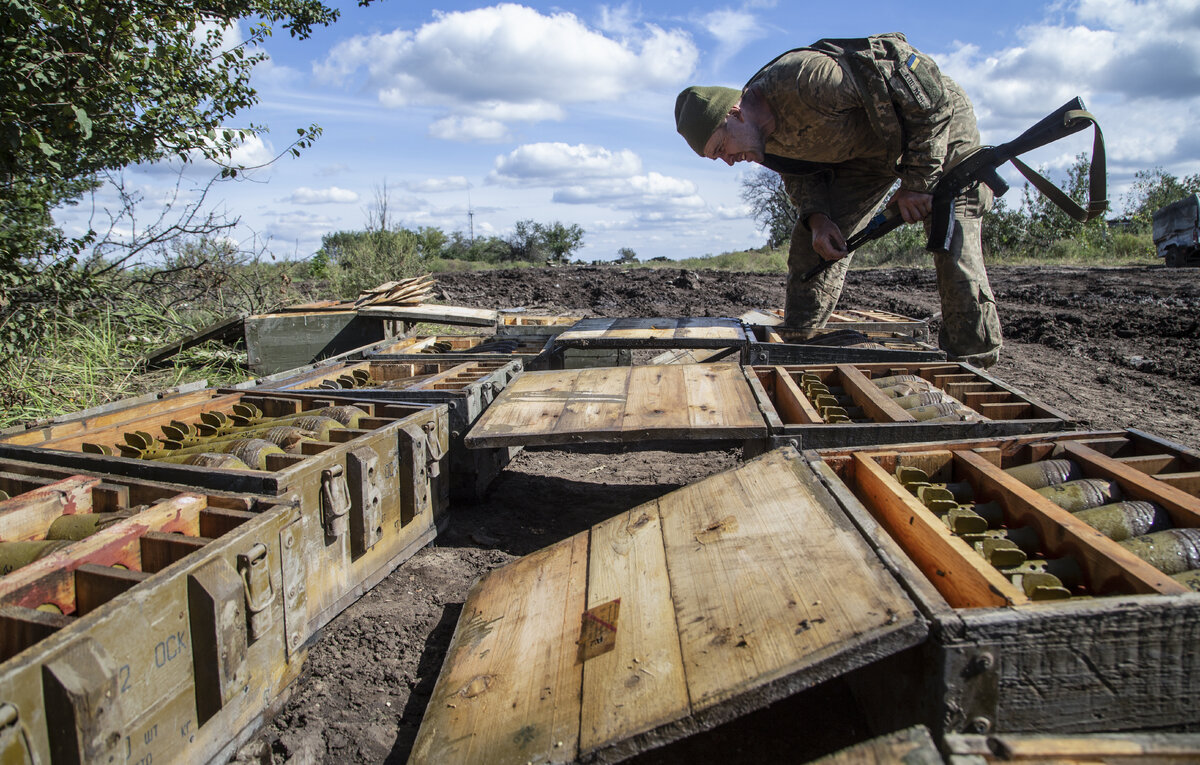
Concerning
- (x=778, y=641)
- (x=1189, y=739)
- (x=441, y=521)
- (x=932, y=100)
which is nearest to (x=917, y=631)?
(x=778, y=641)

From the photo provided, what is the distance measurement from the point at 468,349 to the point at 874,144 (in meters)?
3.61

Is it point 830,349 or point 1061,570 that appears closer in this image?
point 1061,570

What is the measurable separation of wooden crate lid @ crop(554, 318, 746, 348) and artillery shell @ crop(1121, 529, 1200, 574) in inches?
122

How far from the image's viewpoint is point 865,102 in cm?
411

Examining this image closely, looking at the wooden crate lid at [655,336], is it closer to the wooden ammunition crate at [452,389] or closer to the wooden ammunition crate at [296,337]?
the wooden ammunition crate at [452,389]

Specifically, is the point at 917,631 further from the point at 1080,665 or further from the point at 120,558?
the point at 120,558

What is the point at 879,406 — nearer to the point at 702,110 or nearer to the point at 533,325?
the point at 702,110

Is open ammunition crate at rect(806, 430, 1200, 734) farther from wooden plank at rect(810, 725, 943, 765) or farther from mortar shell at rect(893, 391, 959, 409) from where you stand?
mortar shell at rect(893, 391, 959, 409)

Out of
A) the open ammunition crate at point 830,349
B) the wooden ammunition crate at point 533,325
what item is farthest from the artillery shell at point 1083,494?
the wooden ammunition crate at point 533,325

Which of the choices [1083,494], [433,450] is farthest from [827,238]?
[433,450]

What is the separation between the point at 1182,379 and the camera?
271 inches

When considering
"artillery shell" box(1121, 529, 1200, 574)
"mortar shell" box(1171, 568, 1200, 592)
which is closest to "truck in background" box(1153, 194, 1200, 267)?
"artillery shell" box(1121, 529, 1200, 574)

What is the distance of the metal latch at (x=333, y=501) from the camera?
2.54 meters

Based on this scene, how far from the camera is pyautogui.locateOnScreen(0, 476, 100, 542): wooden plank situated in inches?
84.4
